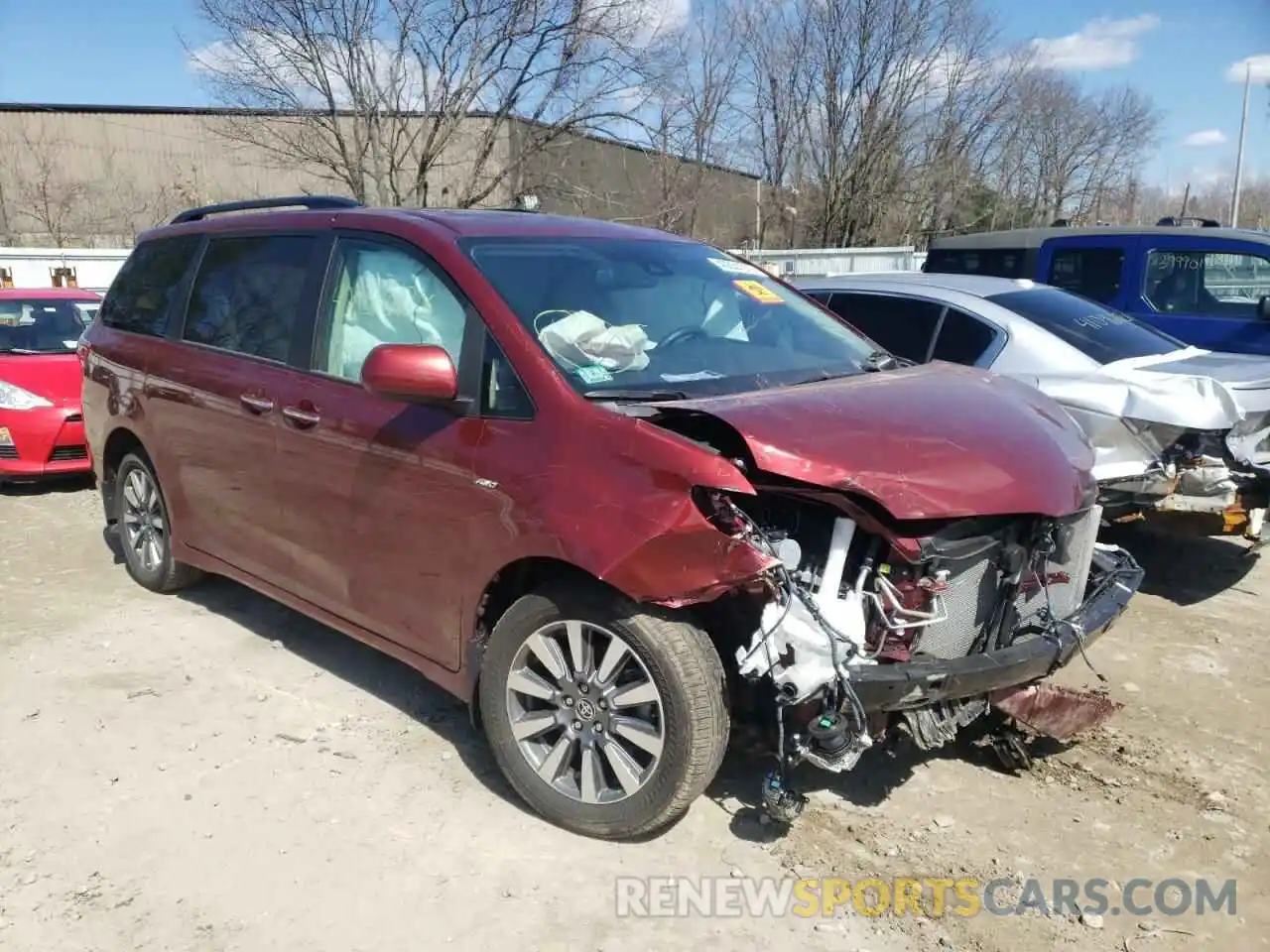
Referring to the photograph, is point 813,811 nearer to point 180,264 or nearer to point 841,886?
point 841,886

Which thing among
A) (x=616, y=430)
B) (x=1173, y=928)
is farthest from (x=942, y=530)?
(x=1173, y=928)

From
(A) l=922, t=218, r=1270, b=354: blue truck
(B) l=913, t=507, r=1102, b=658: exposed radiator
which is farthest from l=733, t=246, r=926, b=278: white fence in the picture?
(B) l=913, t=507, r=1102, b=658: exposed radiator

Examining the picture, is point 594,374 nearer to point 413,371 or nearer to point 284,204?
point 413,371

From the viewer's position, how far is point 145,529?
5.36 meters

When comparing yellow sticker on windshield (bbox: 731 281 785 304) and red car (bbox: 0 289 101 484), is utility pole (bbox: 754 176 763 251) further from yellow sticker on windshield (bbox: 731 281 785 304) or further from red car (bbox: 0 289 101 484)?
yellow sticker on windshield (bbox: 731 281 785 304)

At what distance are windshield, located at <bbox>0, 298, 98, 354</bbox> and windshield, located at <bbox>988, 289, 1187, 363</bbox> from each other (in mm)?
7147

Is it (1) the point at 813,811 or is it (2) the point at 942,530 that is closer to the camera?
(2) the point at 942,530

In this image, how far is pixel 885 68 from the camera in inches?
1011

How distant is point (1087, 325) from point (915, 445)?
143 inches

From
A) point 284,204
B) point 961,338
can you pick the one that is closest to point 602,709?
point 284,204

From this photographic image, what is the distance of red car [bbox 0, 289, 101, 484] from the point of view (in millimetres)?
7461

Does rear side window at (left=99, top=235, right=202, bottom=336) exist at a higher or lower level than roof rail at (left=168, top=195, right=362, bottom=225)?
lower

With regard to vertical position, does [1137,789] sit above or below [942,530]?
below

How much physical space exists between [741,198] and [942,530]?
26.5 m
